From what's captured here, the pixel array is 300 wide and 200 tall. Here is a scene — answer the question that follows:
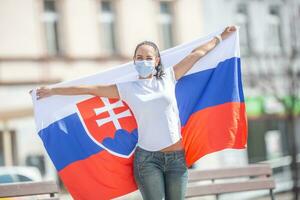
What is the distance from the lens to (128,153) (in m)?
6.35

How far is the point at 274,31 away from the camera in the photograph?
3048 cm

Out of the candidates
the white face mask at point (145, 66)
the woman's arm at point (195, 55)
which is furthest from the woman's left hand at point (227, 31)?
the white face mask at point (145, 66)

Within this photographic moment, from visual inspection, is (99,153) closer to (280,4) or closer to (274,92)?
(274,92)

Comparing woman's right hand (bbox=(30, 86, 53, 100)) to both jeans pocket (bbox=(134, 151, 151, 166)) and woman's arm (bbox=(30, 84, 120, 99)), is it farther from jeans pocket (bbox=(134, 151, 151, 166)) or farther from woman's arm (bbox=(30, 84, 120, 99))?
jeans pocket (bbox=(134, 151, 151, 166))

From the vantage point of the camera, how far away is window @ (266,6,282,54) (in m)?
29.8

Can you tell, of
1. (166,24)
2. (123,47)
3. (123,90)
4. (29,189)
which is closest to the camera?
(123,90)

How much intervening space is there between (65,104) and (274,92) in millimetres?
11966

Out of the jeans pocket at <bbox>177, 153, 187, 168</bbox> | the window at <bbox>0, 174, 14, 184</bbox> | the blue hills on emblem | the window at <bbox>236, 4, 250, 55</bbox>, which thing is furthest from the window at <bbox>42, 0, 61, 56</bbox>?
the jeans pocket at <bbox>177, 153, 187, 168</bbox>

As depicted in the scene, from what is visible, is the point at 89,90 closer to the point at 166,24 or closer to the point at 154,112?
the point at 154,112

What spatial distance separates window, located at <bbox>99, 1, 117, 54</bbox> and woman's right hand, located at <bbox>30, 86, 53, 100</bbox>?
62.1ft

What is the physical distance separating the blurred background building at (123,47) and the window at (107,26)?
0.8 inches

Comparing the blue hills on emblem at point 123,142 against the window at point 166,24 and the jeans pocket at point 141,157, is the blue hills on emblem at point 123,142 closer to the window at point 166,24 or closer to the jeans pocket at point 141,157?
the jeans pocket at point 141,157

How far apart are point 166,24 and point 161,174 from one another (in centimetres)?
2199

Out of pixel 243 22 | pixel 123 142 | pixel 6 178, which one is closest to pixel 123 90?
pixel 123 142
